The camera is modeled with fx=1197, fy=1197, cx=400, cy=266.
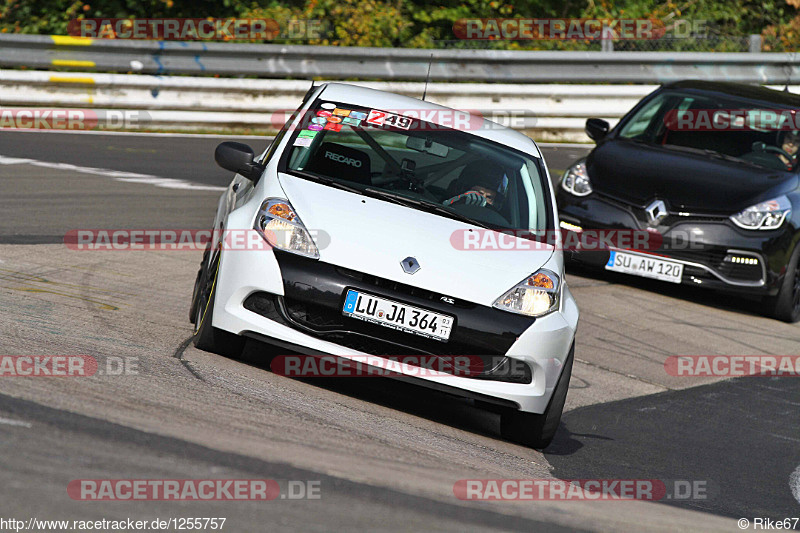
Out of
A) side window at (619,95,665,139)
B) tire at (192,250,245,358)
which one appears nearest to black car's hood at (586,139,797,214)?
side window at (619,95,665,139)

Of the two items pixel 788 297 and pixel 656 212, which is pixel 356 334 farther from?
pixel 788 297

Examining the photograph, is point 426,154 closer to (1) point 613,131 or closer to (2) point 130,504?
(2) point 130,504

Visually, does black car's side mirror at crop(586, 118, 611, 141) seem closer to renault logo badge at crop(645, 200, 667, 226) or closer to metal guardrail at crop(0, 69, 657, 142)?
renault logo badge at crop(645, 200, 667, 226)

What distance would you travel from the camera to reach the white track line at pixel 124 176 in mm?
11695

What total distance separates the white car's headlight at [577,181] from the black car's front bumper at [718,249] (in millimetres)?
474

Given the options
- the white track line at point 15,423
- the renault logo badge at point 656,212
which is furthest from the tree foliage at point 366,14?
the white track line at point 15,423

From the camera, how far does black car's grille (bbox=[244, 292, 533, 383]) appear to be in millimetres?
5574

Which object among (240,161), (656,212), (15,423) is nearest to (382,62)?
(656,212)

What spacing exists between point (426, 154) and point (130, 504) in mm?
3656

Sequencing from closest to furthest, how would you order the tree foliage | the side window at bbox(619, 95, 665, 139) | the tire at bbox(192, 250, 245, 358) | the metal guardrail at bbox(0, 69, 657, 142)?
the tire at bbox(192, 250, 245, 358) < the side window at bbox(619, 95, 665, 139) < the metal guardrail at bbox(0, 69, 657, 142) < the tree foliage

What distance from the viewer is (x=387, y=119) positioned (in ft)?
22.6

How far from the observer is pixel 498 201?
6.64 metres

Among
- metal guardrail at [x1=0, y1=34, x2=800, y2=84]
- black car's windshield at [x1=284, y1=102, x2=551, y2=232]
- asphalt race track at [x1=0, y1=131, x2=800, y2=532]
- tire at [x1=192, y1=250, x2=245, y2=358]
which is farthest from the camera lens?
metal guardrail at [x1=0, y1=34, x2=800, y2=84]

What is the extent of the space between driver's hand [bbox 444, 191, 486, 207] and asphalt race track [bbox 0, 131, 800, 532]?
108 centimetres
